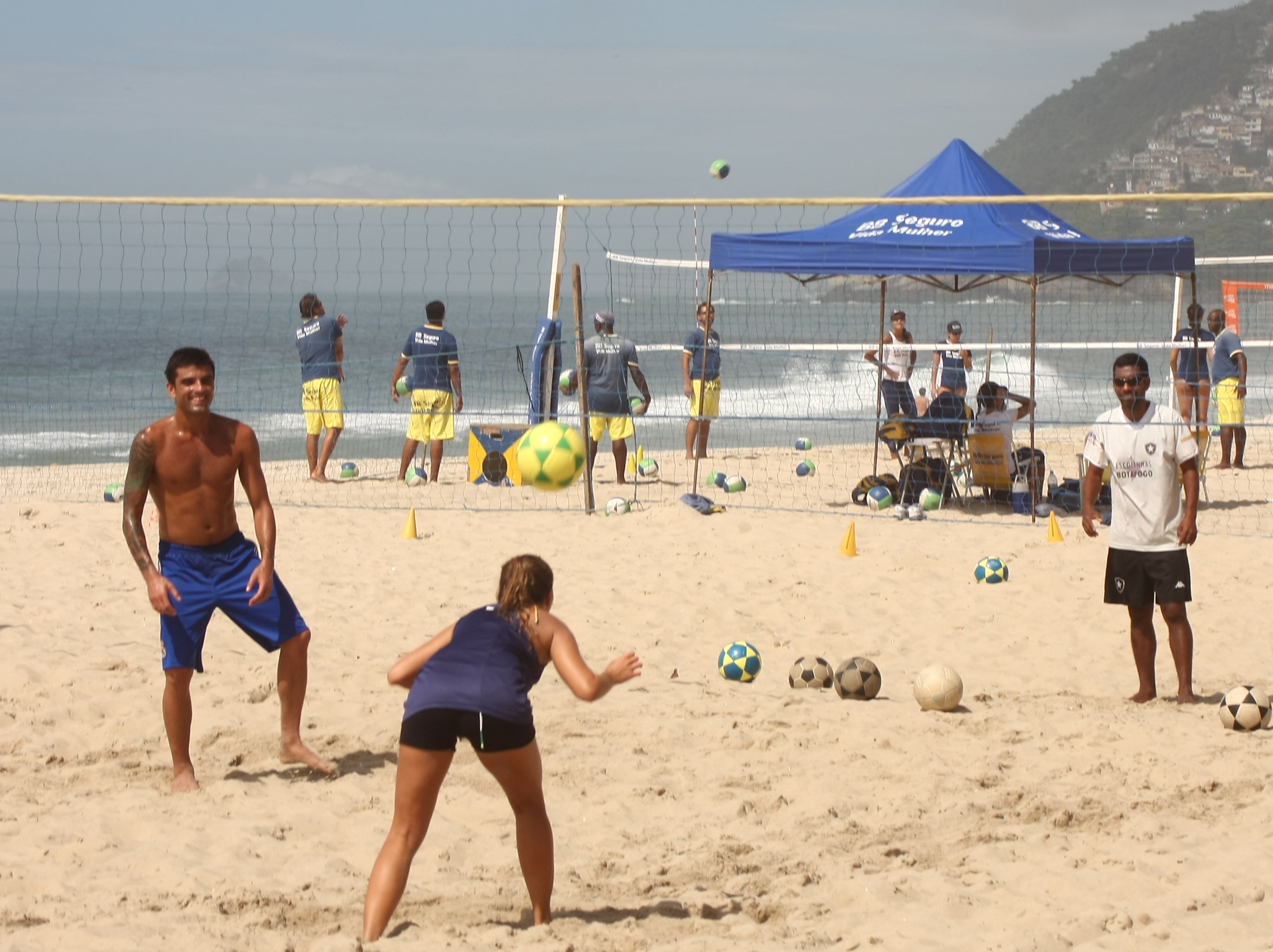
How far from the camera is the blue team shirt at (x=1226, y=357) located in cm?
1207

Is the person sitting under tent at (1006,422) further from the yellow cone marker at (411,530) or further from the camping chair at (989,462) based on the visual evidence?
the yellow cone marker at (411,530)

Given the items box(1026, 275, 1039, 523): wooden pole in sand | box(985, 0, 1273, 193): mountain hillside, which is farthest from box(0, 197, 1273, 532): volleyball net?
box(985, 0, 1273, 193): mountain hillside

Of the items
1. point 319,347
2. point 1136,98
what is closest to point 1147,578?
point 319,347

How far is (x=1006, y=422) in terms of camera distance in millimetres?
10008

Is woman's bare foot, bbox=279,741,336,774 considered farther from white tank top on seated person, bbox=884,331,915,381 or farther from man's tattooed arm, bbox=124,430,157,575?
white tank top on seated person, bbox=884,331,915,381

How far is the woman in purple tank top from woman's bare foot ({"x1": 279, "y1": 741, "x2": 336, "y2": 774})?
1.39 meters

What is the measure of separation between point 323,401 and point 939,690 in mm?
7001

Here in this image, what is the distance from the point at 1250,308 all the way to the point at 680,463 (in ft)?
117

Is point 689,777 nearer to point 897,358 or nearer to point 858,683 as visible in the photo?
point 858,683

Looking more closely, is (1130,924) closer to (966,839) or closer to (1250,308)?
(966,839)

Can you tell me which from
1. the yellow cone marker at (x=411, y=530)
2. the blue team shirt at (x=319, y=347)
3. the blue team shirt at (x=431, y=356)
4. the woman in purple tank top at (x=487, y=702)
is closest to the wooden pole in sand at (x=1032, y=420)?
the yellow cone marker at (x=411, y=530)

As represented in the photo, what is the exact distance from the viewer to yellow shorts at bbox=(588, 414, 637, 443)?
35.1ft

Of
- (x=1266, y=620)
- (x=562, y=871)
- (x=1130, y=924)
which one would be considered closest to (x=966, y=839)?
(x=1130, y=924)

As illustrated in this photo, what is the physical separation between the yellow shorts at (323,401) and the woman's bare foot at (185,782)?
673cm
